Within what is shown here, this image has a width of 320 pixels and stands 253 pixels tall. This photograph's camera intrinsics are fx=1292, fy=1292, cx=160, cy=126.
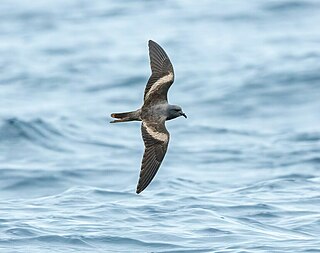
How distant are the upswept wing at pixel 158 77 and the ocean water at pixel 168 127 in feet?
5.36

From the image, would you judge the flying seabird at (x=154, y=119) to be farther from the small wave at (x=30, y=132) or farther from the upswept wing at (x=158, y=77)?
the small wave at (x=30, y=132)

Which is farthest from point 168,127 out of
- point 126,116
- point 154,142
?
point 126,116

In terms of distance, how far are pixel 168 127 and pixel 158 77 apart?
7.74m

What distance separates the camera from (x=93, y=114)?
19906 mm

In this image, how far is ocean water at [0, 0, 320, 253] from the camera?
13164mm

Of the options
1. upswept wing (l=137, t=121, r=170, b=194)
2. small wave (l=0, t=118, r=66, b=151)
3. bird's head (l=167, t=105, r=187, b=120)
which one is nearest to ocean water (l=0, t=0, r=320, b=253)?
small wave (l=0, t=118, r=66, b=151)

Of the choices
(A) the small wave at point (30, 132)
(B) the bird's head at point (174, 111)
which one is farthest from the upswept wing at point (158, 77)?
(A) the small wave at point (30, 132)

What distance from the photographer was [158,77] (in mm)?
11805

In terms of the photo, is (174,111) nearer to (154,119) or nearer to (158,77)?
(154,119)

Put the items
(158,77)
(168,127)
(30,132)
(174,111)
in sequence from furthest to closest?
1. (168,127)
2. (30,132)
3. (158,77)
4. (174,111)

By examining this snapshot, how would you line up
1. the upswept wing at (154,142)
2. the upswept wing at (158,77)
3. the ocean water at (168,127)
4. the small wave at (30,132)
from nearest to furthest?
1. the upswept wing at (154,142)
2. the upswept wing at (158,77)
3. the ocean water at (168,127)
4. the small wave at (30,132)

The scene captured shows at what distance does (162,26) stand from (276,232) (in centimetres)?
1195

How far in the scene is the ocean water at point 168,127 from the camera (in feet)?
43.2

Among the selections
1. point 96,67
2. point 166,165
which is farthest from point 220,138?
point 96,67
